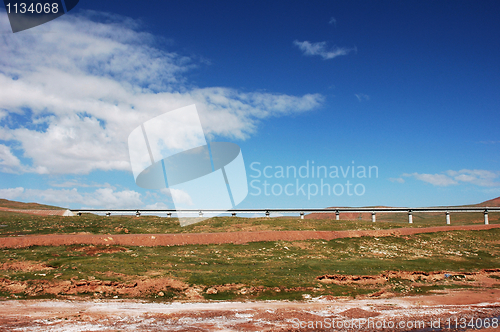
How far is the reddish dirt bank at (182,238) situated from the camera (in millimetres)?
27125

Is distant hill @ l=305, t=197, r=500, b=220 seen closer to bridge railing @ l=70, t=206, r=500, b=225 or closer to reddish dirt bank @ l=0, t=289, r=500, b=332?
bridge railing @ l=70, t=206, r=500, b=225

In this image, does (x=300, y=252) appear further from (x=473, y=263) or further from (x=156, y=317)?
(x=156, y=317)

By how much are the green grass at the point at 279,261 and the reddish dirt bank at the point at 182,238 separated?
104cm

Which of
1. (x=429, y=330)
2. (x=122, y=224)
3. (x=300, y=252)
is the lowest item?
(x=429, y=330)

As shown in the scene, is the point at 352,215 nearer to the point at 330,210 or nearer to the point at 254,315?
the point at 330,210

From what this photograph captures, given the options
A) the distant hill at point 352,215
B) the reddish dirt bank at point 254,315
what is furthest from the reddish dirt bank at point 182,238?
the distant hill at point 352,215

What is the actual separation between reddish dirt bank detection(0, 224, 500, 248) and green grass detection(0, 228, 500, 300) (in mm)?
1036

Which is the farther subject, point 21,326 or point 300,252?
point 300,252

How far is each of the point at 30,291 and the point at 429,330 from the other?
20506mm

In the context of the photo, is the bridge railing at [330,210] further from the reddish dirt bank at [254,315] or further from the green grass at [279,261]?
the reddish dirt bank at [254,315]

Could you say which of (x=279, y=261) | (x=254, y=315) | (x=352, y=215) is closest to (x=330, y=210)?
(x=279, y=261)

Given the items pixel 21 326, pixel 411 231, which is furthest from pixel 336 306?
pixel 411 231

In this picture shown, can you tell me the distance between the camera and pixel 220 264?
24250 mm

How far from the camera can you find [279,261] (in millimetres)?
25359
